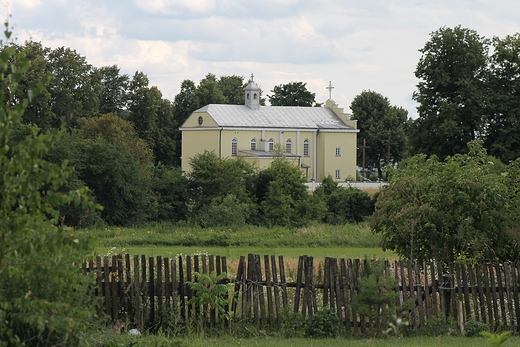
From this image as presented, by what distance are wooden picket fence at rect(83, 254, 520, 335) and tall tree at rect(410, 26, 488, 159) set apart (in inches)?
1643

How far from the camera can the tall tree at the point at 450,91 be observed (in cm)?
5484

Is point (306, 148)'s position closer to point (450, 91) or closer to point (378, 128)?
point (378, 128)

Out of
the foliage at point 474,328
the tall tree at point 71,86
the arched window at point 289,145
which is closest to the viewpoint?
the foliage at point 474,328

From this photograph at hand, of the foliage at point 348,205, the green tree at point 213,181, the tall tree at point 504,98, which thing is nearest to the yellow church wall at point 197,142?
the foliage at point 348,205

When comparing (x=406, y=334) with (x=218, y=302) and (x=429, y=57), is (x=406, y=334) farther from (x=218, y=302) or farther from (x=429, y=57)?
(x=429, y=57)

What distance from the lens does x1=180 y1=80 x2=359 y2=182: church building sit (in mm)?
79750

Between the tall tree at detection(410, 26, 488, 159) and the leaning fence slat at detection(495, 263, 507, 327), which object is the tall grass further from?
the leaning fence slat at detection(495, 263, 507, 327)

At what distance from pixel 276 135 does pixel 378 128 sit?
1439 centimetres

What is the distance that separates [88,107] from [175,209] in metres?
23.2

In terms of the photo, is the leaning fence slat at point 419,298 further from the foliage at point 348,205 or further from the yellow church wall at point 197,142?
the yellow church wall at point 197,142

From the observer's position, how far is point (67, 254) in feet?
25.0

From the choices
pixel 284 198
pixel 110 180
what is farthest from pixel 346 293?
pixel 284 198

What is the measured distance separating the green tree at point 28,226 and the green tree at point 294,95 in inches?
3687

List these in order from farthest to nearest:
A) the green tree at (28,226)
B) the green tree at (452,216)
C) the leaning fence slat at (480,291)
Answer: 1. the green tree at (452,216)
2. the leaning fence slat at (480,291)
3. the green tree at (28,226)
